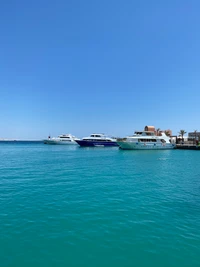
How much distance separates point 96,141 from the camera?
7550cm

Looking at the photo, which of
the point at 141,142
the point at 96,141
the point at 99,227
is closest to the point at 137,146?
the point at 141,142

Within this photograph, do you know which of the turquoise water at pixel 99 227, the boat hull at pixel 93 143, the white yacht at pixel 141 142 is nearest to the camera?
the turquoise water at pixel 99 227

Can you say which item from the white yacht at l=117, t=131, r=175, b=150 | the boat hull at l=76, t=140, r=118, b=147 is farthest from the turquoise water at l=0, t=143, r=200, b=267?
the boat hull at l=76, t=140, r=118, b=147

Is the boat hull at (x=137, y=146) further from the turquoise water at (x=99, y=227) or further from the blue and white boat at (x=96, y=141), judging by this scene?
the turquoise water at (x=99, y=227)

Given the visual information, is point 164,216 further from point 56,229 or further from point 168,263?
point 56,229

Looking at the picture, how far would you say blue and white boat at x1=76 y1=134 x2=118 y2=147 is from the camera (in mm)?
75125

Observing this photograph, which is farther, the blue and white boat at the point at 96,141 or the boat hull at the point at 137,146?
the blue and white boat at the point at 96,141

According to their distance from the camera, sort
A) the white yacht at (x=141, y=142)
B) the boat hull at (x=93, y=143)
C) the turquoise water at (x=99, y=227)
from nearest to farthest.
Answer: the turquoise water at (x=99, y=227) → the white yacht at (x=141, y=142) → the boat hull at (x=93, y=143)

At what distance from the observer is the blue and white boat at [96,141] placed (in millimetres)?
75125

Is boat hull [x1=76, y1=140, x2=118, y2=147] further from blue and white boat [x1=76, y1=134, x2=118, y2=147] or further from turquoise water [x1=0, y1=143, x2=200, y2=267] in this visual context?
turquoise water [x1=0, y1=143, x2=200, y2=267]

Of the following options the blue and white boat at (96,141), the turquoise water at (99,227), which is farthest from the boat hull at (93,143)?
the turquoise water at (99,227)

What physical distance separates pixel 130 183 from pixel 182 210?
633cm

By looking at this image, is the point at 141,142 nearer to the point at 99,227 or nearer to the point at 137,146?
the point at 137,146

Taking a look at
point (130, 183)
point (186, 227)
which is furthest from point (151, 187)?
point (186, 227)
